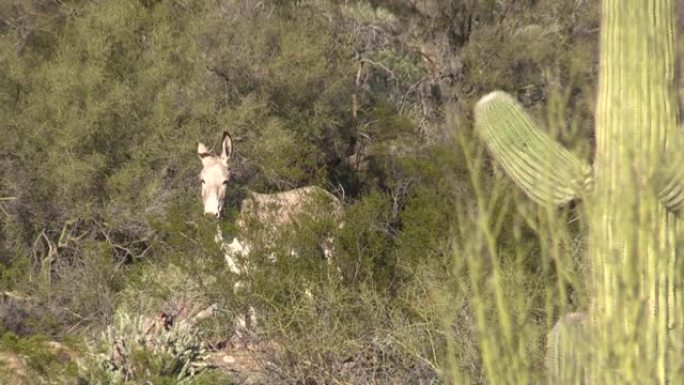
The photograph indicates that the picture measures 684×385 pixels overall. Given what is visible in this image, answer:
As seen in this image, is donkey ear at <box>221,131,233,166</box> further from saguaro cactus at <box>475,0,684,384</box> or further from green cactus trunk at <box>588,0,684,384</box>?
green cactus trunk at <box>588,0,684,384</box>

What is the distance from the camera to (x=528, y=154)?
4973 millimetres

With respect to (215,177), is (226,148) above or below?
above

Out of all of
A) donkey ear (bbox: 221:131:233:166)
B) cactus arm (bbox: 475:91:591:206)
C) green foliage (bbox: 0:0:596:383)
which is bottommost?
green foliage (bbox: 0:0:596:383)

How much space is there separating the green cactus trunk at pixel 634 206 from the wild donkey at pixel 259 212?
5643 mm

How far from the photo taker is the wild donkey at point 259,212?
33.9 ft

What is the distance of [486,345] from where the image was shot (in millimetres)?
3449

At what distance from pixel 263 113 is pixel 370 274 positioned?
17.1 feet

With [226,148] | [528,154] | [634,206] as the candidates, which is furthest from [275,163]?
[634,206]

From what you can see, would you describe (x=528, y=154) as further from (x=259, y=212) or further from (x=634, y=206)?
(x=259, y=212)

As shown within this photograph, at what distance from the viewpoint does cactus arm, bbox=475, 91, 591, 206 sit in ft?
15.7

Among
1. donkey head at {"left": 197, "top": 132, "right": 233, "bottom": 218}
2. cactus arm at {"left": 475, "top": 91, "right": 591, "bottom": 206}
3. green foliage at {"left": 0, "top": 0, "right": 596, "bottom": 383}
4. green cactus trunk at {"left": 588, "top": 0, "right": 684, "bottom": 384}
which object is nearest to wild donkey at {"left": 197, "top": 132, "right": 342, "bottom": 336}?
donkey head at {"left": 197, "top": 132, "right": 233, "bottom": 218}

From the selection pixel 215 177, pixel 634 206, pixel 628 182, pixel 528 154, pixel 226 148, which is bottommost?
pixel 215 177

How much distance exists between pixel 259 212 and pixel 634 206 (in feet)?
23.0

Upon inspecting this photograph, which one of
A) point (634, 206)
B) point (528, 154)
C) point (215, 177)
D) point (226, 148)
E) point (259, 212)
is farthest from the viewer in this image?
point (226, 148)
